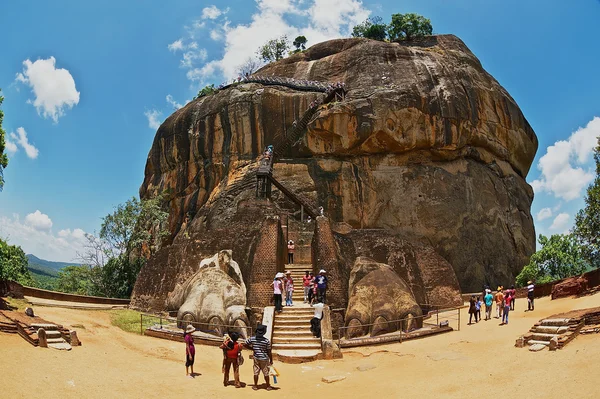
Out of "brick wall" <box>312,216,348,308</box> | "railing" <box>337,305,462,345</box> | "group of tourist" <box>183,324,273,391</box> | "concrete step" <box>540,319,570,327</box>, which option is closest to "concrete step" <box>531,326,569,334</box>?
"concrete step" <box>540,319,570,327</box>

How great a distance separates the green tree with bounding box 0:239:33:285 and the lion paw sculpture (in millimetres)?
6106

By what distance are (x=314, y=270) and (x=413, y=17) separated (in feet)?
106

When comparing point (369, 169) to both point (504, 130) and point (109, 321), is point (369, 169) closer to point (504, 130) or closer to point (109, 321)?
point (504, 130)

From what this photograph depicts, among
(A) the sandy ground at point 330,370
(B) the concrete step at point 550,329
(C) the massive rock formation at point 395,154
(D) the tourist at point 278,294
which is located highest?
(C) the massive rock formation at point 395,154

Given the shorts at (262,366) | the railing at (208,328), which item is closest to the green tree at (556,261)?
the railing at (208,328)

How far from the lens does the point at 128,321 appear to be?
1819 centimetres

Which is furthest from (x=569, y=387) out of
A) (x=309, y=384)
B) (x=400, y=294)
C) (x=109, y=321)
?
(x=109, y=321)

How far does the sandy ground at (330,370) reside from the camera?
9875mm

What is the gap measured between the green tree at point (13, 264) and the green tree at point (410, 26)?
3275 centimetres

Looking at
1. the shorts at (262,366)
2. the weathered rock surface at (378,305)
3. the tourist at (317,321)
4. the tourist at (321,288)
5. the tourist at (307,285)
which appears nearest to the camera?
the shorts at (262,366)

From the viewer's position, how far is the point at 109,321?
18.2 m

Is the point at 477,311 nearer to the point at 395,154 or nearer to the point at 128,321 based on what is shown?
the point at 128,321

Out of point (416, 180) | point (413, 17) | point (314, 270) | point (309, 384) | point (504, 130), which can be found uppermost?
point (413, 17)

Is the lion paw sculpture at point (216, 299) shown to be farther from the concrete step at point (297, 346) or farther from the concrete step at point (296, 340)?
the concrete step at point (297, 346)
